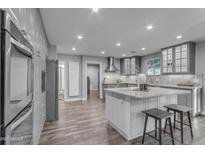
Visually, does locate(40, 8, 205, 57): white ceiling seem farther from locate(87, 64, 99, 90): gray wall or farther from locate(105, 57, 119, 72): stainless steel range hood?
locate(87, 64, 99, 90): gray wall

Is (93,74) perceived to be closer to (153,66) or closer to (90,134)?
(153,66)

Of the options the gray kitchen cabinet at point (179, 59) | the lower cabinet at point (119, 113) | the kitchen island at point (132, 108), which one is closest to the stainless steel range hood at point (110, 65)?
the gray kitchen cabinet at point (179, 59)

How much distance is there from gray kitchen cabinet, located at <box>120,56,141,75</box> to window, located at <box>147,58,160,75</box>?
0.59 m

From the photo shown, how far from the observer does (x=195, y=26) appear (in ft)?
8.21

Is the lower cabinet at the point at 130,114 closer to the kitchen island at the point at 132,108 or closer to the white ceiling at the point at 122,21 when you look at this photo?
the kitchen island at the point at 132,108

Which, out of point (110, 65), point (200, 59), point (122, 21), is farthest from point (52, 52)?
point (200, 59)

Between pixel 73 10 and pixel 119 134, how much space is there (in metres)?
2.66

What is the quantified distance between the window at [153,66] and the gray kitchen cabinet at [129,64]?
59 centimetres

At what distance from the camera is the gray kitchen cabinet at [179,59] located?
12.1ft

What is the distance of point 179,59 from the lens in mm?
3990

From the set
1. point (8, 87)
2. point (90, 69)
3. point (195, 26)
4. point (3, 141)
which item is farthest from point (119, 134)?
point (90, 69)

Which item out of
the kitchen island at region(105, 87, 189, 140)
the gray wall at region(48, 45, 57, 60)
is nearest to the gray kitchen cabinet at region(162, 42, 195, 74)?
the kitchen island at region(105, 87, 189, 140)

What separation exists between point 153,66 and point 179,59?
5.52 ft
